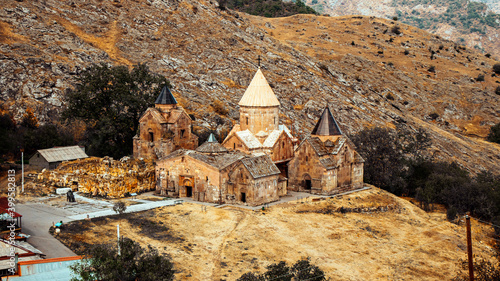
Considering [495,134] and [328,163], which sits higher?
[495,134]

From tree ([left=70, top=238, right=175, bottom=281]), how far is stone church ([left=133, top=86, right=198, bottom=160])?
77.2ft

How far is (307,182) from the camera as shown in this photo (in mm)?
50906

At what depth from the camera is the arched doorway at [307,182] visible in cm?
5053

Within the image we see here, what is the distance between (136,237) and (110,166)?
13003 millimetres

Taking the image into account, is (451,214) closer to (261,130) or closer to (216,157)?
(261,130)

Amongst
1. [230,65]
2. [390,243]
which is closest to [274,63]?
[230,65]

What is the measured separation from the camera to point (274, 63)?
3445 inches

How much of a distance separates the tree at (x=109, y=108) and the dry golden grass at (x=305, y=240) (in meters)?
17.2

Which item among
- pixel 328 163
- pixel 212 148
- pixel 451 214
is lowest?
pixel 451 214

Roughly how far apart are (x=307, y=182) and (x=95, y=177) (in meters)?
19.7

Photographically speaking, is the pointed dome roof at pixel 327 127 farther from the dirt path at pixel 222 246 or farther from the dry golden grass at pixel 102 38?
the dry golden grass at pixel 102 38

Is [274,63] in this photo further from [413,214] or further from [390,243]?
[390,243]

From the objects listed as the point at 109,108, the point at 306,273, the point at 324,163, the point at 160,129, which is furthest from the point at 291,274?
the point at 109,108

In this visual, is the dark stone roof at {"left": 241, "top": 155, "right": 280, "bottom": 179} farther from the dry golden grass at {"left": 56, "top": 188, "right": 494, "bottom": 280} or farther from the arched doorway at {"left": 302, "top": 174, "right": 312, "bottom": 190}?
the arched doorway at {"left": 302, "top": 174, "right": 312, "bottom": 190}
